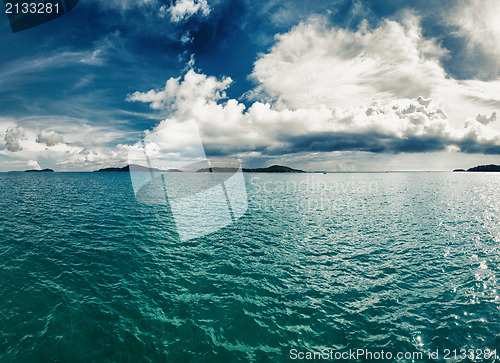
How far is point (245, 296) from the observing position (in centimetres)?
1914

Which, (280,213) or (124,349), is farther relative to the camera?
(280,213)

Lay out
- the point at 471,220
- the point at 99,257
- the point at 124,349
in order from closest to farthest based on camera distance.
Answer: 1. the point at 124,349
2. the point at 99,257
3. the point at 471,220

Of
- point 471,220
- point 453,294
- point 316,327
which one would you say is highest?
point 316,327

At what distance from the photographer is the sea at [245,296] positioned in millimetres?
13609

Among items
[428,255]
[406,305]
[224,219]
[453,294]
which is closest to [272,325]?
[406,305]

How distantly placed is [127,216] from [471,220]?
76007 mm

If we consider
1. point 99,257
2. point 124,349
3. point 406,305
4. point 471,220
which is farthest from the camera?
point 471,220

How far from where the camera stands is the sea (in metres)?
13.6

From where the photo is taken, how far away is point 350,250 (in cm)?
2959

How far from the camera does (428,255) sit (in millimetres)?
27969

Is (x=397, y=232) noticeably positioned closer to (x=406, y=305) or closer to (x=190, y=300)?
(x=406, y=305)

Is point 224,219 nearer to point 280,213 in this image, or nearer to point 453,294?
point 280,213

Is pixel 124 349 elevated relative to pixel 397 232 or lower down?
elevated

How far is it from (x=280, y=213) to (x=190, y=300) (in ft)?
126
